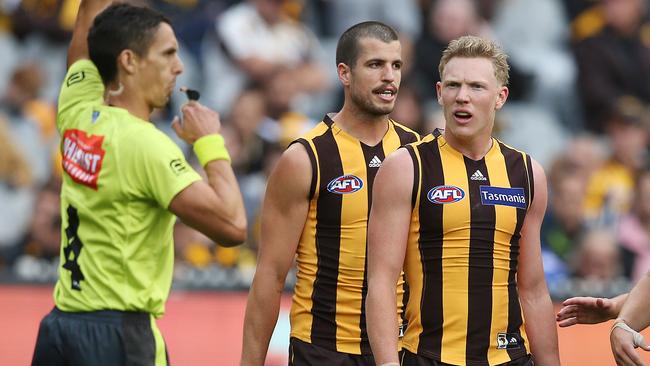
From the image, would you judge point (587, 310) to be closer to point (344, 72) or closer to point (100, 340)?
point (344, 72)

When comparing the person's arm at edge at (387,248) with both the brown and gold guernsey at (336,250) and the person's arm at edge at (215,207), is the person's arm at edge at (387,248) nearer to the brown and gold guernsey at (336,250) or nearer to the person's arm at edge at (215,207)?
the person's arm at edge at (215,207)

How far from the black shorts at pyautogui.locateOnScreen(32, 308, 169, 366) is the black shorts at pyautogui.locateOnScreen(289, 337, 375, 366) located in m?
0.93

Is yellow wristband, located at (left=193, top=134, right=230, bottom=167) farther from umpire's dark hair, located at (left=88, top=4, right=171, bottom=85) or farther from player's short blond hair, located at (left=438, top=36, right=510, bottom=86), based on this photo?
player's short blond hair, located at (left=438, top=36, right=510, bottom=86)

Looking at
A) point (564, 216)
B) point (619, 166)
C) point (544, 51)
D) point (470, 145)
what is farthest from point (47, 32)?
point (470, 145)

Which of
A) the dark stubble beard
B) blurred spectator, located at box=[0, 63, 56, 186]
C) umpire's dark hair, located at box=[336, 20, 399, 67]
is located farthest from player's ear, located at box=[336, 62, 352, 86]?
blurred spectator, located at box=[0, 63, 56, 186]

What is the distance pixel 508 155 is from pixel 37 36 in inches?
312

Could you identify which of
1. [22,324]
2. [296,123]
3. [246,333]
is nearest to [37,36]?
[296,123]

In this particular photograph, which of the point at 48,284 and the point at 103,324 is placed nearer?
the point at 103,324

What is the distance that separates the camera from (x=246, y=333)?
5.89 m

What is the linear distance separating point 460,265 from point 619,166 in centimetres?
700

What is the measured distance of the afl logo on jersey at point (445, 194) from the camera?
191 inches

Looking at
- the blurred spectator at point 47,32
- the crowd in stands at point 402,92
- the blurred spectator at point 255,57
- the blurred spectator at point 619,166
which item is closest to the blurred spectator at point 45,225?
the crowd in stands at point 402,92

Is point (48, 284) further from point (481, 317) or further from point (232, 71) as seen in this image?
point (481, 317)

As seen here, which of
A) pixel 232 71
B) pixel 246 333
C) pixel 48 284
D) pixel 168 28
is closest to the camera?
pixel 168 28
